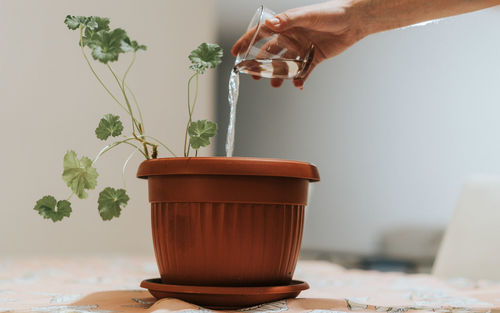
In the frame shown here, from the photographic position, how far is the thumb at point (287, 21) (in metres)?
0.97

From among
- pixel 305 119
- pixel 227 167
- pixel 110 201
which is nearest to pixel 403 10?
pixel 227 167

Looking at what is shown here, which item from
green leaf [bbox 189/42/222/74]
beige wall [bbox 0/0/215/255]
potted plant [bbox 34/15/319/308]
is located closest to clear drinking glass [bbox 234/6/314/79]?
green leaf [bbox 189/42/222/74]

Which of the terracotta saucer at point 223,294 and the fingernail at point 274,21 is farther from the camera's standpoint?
the fingernail at point 274,21

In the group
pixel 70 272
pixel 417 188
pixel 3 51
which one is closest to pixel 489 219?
pixel 70 272

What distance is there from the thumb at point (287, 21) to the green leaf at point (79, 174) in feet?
1.29

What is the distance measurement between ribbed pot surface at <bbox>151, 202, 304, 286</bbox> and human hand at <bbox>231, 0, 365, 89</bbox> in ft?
1.09

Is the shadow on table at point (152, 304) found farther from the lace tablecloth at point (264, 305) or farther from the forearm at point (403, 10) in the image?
Answer: the forearm at point (403, 10)

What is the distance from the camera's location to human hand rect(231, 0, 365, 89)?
99 centimetres

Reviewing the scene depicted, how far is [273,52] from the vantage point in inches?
39.4

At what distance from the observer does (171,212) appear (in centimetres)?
85

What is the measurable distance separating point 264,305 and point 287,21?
49 centimetres

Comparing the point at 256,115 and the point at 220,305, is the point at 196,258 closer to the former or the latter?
the point at 220,305

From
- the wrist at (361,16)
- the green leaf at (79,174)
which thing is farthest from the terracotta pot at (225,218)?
the wrist at (361,16)

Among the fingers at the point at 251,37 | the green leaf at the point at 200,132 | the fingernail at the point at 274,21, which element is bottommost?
the green leaf at the point at 200,132
